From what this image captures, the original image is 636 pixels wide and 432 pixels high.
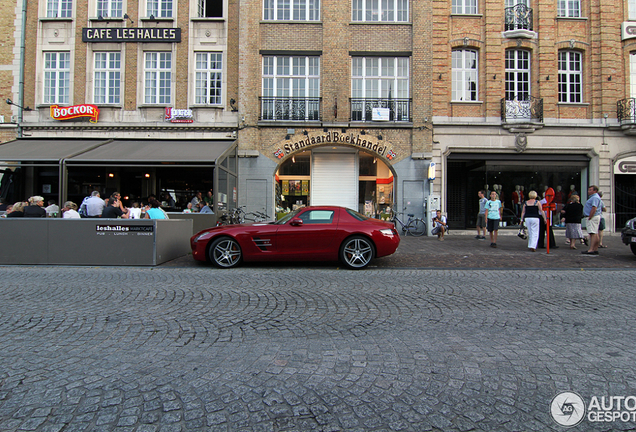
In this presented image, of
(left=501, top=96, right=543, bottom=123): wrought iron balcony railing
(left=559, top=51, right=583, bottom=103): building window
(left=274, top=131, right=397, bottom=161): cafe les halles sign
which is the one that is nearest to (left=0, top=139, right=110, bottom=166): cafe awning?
(left=274, top=131, right=397, bottom=161): cafe les halles sign

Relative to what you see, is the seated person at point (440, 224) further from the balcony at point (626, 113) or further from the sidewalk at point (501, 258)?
the balcony at point (626, 113)

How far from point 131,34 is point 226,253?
1409 cm

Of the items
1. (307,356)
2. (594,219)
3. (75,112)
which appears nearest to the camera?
(307,356)

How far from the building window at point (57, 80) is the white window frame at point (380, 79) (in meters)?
13.2

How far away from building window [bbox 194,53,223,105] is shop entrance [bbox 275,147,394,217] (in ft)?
14.6

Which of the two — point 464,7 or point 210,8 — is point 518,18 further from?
point 210,8

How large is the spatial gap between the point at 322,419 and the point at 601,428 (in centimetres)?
168

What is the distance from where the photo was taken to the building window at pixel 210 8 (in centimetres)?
1714

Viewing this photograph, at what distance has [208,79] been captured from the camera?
55.7ft

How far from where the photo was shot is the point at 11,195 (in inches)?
643

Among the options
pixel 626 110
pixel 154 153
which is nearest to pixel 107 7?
pixel 154 153

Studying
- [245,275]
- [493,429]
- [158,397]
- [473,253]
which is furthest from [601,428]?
[473,253]

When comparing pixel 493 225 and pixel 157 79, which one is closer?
pixel 493 225

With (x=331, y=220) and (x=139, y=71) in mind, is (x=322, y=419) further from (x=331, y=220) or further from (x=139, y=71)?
(x=139, y=71)
